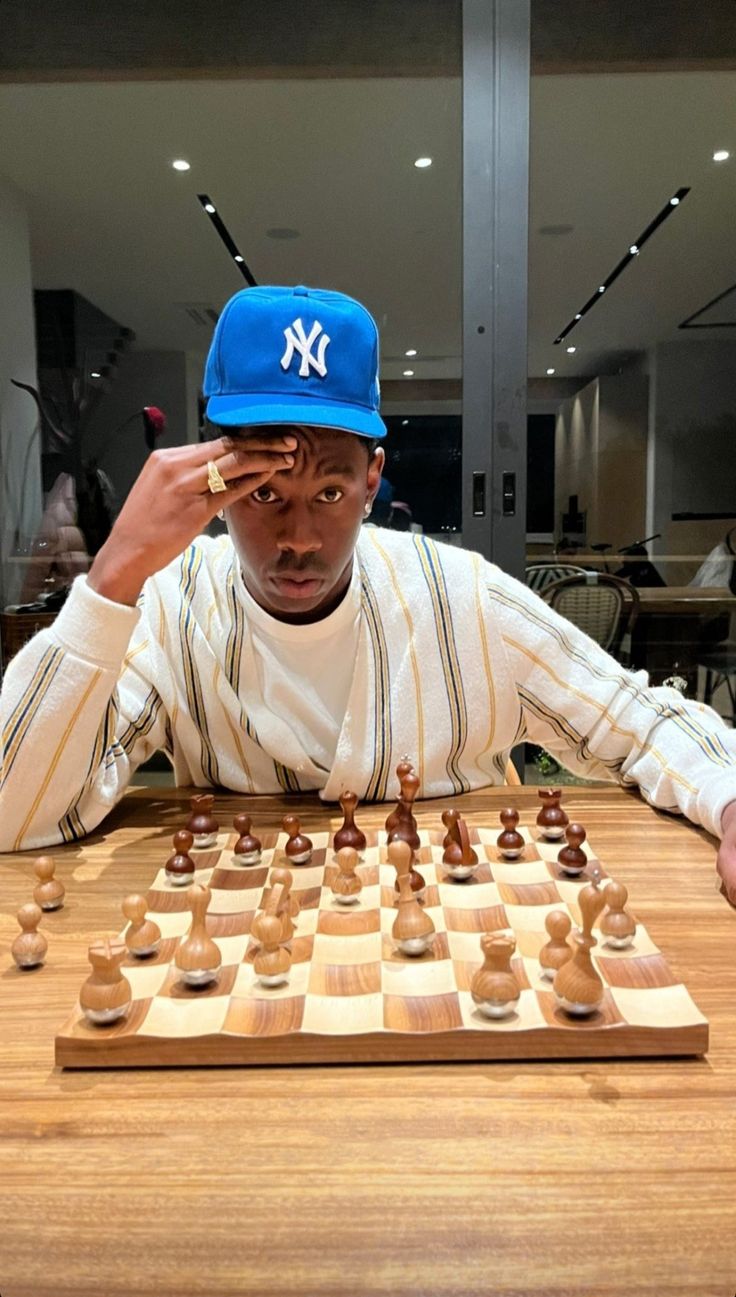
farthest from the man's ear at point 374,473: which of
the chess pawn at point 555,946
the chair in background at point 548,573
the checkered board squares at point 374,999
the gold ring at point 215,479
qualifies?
the chair in background at point 548,573

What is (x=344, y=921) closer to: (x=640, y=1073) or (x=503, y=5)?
(x=640, y=1073)

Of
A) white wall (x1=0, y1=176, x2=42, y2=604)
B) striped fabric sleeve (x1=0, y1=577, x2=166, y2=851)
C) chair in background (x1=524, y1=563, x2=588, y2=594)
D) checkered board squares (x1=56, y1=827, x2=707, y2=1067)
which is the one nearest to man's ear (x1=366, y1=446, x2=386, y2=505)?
striped fabric sleeve (x1=0, y1=577, x2=166, y2=851)

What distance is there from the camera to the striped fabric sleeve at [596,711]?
1192mm

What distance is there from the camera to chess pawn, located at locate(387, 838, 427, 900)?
85 cm

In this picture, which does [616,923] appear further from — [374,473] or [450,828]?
[374,473]

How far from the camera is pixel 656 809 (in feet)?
3.88

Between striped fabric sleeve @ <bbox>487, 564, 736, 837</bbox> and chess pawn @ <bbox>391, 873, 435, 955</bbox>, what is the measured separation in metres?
0.53

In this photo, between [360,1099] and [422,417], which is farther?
[422,417]

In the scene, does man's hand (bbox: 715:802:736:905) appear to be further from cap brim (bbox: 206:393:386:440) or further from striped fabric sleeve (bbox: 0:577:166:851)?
striped fabric sleeve (bbox: 0:577:166:851)

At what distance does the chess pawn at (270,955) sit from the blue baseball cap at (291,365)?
584 millimetres

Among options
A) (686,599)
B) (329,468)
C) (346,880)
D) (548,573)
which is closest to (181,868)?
(346,880)

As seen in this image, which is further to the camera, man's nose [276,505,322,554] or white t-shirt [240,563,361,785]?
white t-shirt [240,563,361,785]

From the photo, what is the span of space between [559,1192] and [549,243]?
275 centimetres

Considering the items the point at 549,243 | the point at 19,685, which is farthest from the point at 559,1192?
the point at 549,243
